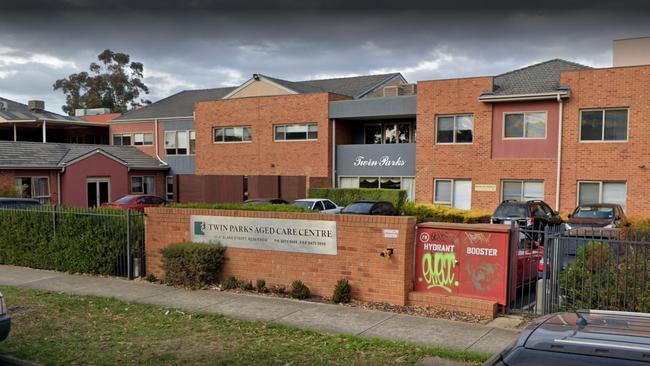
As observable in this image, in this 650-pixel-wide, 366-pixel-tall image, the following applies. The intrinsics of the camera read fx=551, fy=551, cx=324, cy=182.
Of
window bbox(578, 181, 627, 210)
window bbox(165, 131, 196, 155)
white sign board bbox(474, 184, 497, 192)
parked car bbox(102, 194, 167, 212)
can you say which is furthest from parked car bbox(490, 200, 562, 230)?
window bbox(165, 131, 196, 155)

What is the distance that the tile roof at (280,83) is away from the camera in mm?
36884

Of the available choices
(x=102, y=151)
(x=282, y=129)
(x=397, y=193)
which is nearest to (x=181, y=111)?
(x=102, y=151)

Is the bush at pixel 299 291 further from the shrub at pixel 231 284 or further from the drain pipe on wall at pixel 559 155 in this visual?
the drain pipe on wall at pixel 559 155

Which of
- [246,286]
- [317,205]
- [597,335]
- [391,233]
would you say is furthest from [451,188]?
[597,335]

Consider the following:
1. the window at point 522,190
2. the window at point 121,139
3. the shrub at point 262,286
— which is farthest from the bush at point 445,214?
the window at point 121,139

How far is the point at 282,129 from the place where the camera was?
1259 inches

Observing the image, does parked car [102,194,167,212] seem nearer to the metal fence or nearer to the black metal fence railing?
the metal fence

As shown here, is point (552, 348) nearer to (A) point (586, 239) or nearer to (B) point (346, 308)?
(A) point (586, 239)

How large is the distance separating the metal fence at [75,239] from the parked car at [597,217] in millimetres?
13485

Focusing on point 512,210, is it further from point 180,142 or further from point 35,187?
point 180,142

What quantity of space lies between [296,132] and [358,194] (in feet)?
19.5

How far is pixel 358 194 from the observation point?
1103 inches

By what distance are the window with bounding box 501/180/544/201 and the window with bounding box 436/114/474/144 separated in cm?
269

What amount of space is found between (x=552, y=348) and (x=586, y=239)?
649cm
